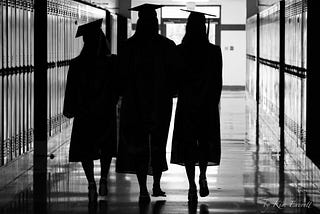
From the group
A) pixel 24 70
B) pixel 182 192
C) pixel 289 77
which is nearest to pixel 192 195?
pixel 182 192

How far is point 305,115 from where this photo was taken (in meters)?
10.9

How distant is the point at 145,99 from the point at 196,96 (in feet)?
1.72

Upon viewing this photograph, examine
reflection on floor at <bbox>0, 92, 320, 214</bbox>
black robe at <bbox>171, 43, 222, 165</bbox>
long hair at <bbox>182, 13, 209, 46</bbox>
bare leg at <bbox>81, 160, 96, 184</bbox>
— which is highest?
long hair at <bbox>182, 13, 209, 46</bbox>

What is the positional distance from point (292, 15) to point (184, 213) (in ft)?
19.1

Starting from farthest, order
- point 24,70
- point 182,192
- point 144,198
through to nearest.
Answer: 1. point 24,70
2. point 182,192
3. point 144,198

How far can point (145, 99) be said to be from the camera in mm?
8547

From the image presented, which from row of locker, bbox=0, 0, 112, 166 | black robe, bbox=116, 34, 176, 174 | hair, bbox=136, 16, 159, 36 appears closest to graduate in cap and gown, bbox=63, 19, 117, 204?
black robe, bbox=116, 34, 176, 174

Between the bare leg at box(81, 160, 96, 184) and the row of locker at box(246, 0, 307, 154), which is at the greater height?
the row of locker at box(246, 0, 307, 154)

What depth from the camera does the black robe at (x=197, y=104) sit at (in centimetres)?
873

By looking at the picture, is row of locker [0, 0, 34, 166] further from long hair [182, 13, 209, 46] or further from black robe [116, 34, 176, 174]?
long hair [182, 13, 209, 46]

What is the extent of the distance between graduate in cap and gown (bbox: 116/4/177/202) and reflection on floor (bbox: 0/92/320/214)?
388 millimetres

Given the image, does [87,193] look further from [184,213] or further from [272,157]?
[272,157]

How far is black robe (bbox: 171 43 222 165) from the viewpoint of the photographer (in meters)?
8.73

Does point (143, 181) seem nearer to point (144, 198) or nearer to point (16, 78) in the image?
point (144, 198)
